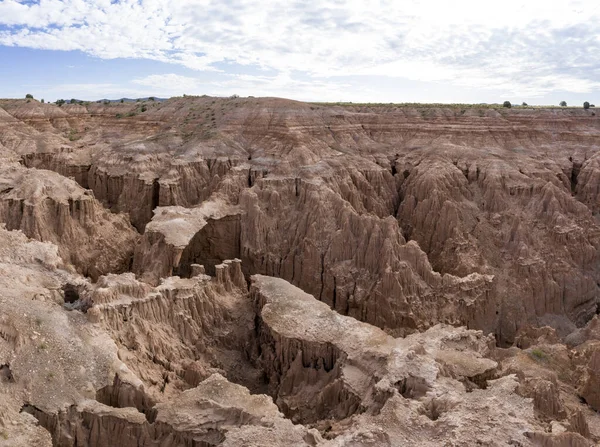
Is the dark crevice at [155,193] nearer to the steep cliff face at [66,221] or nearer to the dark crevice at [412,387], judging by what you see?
the steep cliff face at [66,221]

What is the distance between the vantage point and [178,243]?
27.2m

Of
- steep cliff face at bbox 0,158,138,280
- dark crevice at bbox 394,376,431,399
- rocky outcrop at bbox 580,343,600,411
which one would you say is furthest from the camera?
steep cliff face at bbox 0,158,138,280

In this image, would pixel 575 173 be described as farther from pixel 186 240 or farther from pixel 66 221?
pixel 66 221

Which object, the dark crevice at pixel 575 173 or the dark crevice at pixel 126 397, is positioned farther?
the dark crevice at pixel 575 173

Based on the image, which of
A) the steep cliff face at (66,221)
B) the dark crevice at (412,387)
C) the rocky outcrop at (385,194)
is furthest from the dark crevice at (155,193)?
the dark crevice at (412,387)

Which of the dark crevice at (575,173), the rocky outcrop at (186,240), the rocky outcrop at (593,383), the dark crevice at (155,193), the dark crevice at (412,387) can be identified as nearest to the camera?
the dark crevice at (412,387)

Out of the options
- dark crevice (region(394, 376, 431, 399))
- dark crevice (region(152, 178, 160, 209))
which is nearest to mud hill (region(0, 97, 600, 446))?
dark crevice (region(394, 376, 431, 399))

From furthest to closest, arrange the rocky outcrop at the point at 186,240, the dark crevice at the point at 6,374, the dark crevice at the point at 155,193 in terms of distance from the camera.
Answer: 1. the dark crevice at the point at 155,193
2. the rocky outcrop at the point at 186,240
3. the dark crevice at the point at 6,374

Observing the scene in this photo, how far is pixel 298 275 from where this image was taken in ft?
102

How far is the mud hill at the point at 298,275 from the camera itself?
14.7 meters

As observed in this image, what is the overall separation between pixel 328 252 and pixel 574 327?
15.8m

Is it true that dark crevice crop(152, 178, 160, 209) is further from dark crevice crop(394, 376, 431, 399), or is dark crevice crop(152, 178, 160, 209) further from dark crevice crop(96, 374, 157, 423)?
dark crevice crop(394, 376, 431, 399)

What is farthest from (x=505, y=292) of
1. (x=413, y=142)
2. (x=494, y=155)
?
(x=413, y=142)

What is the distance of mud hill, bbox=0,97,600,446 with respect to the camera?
579 inches
